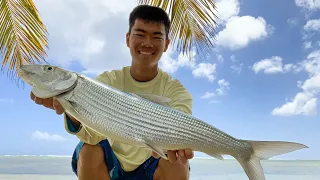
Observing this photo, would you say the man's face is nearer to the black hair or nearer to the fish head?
the black hair

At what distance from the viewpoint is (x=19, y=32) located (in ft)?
19.1

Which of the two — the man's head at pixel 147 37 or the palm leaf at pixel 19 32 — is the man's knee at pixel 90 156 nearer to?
the man's head at pixel 147 37

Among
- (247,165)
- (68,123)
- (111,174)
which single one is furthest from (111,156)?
(247,165)

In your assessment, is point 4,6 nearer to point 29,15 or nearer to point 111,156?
point 29,15

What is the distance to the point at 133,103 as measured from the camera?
228 cm

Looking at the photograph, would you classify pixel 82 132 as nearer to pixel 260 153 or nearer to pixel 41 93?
pixel 41 93

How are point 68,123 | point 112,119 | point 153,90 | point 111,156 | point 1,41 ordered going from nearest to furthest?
point 112,119, point 68,123, point 111,156, point 153,90, point 1,41

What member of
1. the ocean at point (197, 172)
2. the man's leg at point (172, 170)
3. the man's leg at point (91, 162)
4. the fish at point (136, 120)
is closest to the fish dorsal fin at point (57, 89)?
the fish at point (136, 120)

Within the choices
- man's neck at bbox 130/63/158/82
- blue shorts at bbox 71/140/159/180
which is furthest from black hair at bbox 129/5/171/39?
blue shorts at bbox 71/140/159/180

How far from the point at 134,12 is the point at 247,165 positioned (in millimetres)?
1507

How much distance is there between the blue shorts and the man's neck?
55 cm

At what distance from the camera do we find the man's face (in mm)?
3006

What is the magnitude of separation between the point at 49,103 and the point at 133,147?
0.81 metres

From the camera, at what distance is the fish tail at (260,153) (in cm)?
222
